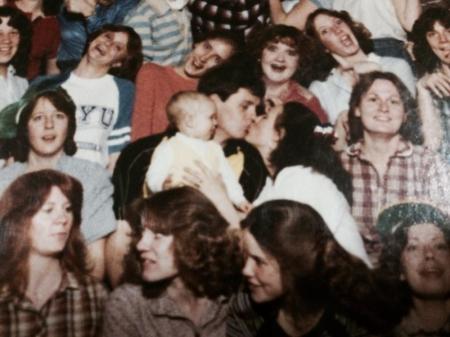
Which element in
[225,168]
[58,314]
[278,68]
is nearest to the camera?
[58,314]

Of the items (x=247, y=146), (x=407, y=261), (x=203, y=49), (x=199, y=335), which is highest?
(x=203, y=49)

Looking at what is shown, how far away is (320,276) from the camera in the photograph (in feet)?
7.62

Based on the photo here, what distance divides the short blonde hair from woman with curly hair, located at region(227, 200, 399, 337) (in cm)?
52

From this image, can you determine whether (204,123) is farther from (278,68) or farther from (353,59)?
(353,59)

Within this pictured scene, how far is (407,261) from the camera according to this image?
236cm

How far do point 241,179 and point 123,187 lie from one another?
1.40 feet

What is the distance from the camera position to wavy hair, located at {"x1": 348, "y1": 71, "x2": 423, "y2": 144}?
97.3 inches

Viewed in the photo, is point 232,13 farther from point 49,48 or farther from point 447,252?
point 447,252

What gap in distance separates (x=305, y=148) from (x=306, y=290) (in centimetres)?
52

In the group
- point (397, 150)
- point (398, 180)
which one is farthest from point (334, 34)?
point (398, 180)

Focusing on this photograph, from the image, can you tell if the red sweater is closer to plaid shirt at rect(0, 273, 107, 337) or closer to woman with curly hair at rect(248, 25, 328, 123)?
woman with curly hair at rect(248, 25, 328, 123)

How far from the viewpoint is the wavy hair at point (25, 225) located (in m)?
2.34

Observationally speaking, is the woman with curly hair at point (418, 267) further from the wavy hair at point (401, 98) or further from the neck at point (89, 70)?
the neck at point (89, 70)

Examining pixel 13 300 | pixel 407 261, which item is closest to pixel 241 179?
pixel 407 261
